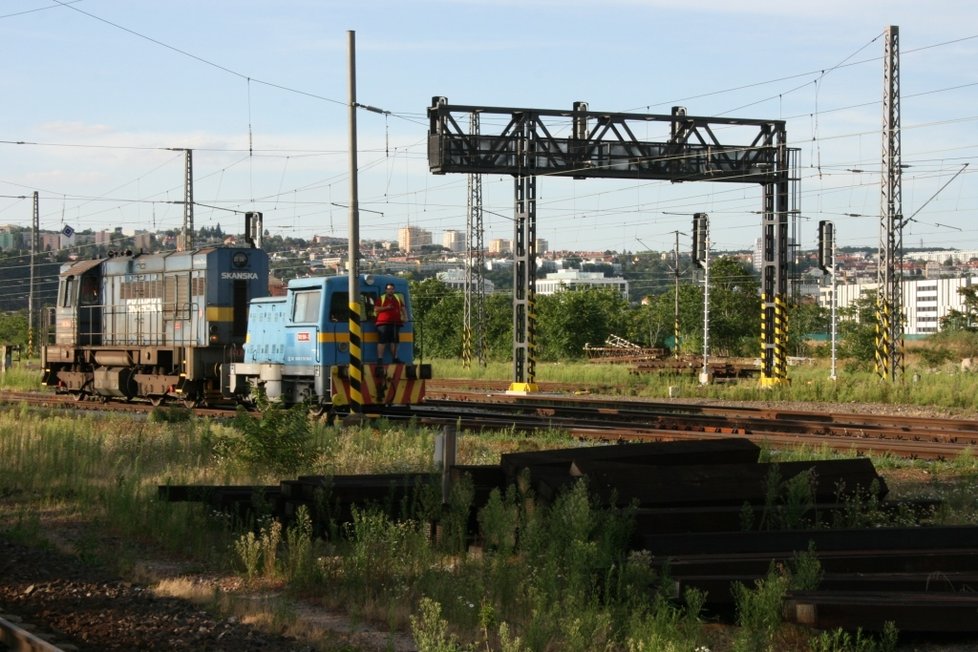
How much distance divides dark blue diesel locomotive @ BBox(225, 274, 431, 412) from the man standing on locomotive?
0.13 metres

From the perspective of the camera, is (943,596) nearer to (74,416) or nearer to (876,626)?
(876,626)

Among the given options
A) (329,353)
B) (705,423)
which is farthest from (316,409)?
(705,423)

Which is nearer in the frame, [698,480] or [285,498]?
[698,480]

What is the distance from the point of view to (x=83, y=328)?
30234 millimetres

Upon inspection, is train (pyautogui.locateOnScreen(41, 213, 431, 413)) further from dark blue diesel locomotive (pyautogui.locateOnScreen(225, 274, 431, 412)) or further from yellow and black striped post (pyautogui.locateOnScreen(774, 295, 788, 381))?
yellow and black striped post (pyautogui.locateOnScreen(774, 295, 788, 381))

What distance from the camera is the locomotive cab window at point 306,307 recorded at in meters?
22.3

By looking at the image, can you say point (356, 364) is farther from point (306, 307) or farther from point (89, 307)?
point (89, 307)

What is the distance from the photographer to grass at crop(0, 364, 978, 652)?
7.10m

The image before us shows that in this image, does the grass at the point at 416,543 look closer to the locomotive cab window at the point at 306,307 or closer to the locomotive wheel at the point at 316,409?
the locomotive wheel at the point at 316,409

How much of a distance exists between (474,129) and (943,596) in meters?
26.2

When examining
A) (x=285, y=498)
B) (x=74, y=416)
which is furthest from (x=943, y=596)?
(x=74, y=416)

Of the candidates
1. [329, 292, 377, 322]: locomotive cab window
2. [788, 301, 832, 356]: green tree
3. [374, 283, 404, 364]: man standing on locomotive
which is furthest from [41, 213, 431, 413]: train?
[788, 301, 832, 356]: green tree

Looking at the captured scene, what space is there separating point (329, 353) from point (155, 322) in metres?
7.77

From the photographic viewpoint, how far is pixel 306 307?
73.9ft
